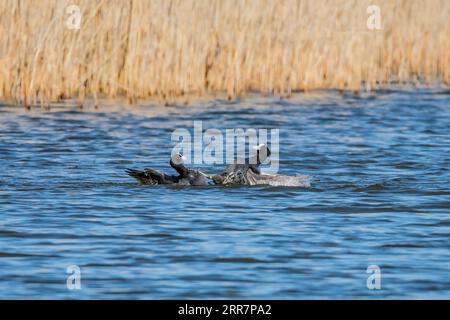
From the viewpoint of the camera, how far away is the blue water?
573 cm

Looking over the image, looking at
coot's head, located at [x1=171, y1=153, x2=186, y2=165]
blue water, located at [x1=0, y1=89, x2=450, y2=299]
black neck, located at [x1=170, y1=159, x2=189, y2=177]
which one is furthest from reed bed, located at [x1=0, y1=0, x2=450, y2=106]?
coot's head, located at [x1=171, y1=153, x2=186, y2=165]

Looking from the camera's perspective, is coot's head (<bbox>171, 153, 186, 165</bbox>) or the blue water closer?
the blue water

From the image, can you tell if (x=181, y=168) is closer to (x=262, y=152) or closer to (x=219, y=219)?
(x=262, y=152)

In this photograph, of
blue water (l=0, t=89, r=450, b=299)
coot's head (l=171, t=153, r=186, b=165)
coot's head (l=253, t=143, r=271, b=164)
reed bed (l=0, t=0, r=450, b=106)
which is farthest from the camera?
reed bed (l=0, t=0, r=450, b=106)

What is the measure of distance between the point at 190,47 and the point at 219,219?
712cm

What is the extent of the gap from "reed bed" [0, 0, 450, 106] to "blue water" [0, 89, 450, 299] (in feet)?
2.66

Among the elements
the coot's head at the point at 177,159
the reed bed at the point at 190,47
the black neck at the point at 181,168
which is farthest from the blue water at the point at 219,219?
the reed bed at the point at 190,47

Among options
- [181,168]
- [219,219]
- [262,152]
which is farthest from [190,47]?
[219,219]

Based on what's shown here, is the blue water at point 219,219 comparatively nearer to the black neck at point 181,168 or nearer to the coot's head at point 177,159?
the black neck at point 181,168

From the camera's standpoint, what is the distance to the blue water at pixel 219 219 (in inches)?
226

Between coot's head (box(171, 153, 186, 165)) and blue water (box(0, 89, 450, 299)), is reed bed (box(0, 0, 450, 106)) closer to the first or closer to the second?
blue water (box(0, 89, 450, 299))

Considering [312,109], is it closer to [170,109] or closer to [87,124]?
[170,109]

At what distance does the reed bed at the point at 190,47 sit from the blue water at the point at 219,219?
0.81 metres
